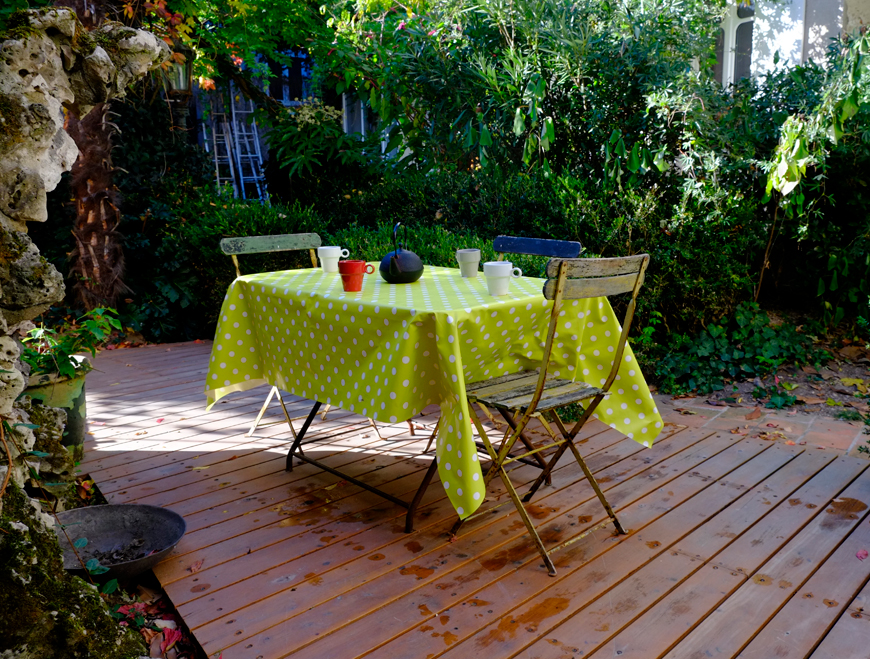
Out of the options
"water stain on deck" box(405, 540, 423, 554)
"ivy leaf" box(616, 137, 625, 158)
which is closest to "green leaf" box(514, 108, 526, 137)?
"ivy leaf" box(616, 137, 625, 158)

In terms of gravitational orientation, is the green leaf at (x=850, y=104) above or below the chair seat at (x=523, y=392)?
above

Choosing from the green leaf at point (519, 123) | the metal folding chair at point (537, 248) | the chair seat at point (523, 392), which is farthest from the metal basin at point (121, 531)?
the green leaf at point (519, 123)

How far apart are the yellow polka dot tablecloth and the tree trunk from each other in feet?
11.6

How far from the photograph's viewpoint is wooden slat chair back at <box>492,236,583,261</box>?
3.43 meters

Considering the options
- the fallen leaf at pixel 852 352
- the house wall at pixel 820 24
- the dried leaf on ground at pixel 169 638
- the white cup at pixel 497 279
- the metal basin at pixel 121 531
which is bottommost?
the dried leaf on ground at pixel 169 638

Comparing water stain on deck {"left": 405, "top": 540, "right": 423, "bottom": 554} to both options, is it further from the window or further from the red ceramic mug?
the window

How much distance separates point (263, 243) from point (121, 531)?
1.63 meters

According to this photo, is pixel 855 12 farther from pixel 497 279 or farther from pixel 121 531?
pixel 121 531

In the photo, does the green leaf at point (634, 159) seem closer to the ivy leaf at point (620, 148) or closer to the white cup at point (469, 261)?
the ivy leaf at point (620, 148)

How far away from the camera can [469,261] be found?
330cm

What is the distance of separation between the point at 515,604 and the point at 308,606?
0.67 m

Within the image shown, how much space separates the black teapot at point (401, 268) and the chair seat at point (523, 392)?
609 millimetres

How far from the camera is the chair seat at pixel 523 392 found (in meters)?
2.59

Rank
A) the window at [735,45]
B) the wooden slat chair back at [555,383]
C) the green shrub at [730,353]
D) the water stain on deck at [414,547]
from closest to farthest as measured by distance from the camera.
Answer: the wooden slat chair back at [555,383]
the water stain on deck at [414,547]
the green shrub at [730,353]
the window at [735,45]
